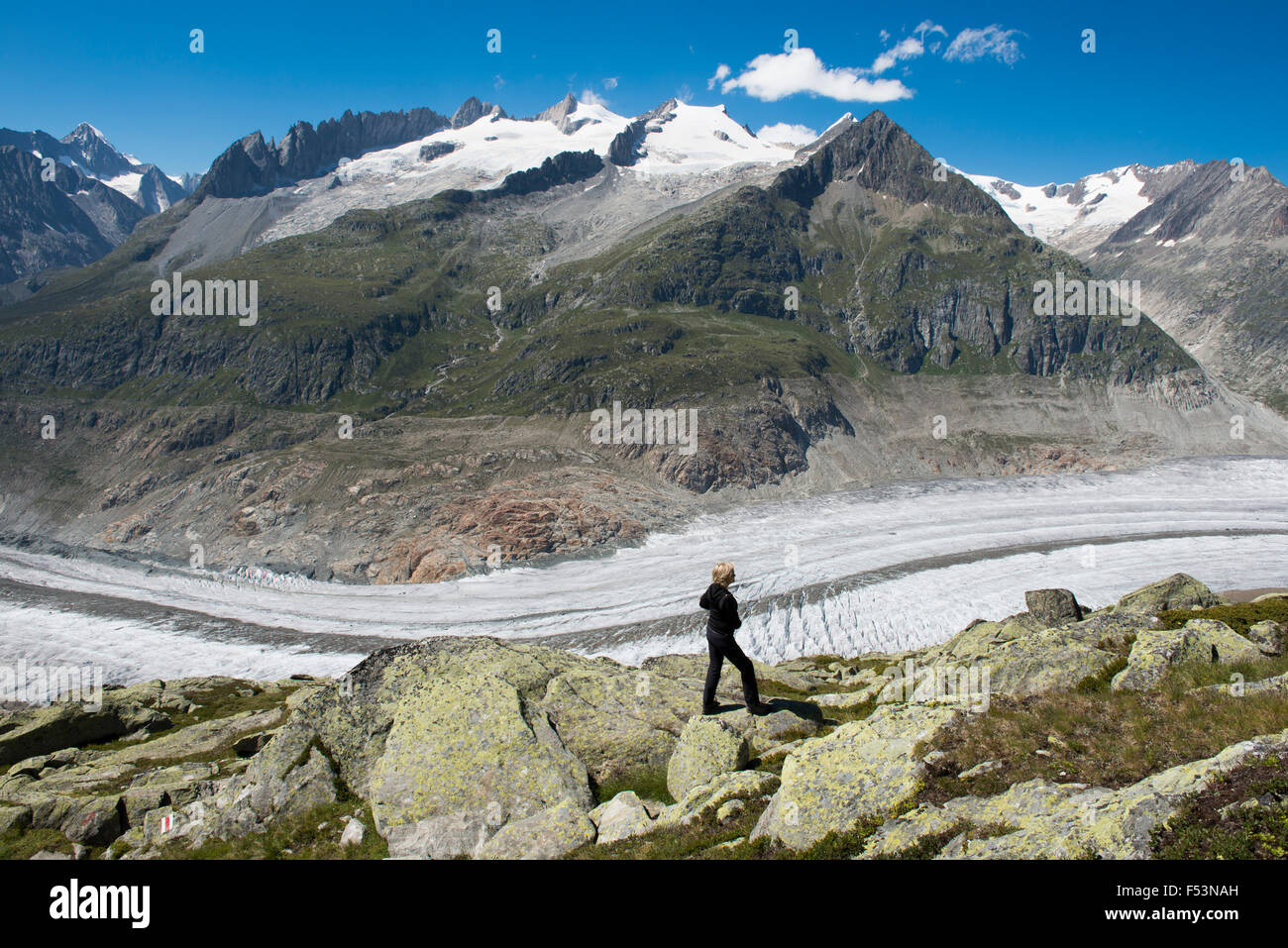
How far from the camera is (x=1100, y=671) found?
15.9m

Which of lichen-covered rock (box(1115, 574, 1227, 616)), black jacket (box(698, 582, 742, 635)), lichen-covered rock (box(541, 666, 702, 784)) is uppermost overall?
black jacket (box(698, 582, 742, 635))

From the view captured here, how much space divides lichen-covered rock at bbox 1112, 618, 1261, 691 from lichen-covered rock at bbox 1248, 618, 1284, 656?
41cm

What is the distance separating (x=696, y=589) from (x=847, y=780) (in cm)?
7908

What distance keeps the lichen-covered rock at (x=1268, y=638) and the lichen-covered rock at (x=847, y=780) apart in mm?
9989

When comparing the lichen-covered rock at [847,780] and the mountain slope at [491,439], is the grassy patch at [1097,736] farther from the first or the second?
the mountain slope at [491,439]

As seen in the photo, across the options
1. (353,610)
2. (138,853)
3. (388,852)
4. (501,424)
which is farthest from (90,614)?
(388,852)

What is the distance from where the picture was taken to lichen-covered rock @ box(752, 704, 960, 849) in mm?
10422

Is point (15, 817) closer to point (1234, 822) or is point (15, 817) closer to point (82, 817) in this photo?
point (82, 817)

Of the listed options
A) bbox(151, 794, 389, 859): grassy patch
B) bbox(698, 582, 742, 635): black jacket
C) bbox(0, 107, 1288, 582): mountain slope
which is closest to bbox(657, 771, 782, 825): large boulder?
bbox(698, 582, 742, 635): black jacket

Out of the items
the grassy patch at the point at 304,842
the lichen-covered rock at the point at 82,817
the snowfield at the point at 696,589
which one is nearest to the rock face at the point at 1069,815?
the grassy patch at the point at 304,842

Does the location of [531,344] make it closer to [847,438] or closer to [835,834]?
[847,438]

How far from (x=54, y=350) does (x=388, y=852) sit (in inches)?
10054

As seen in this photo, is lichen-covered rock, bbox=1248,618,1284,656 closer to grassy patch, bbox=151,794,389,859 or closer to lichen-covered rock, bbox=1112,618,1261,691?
lichen-covered rock, bbox=1112,618,1261,691

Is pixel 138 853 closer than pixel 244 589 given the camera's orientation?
Yes
